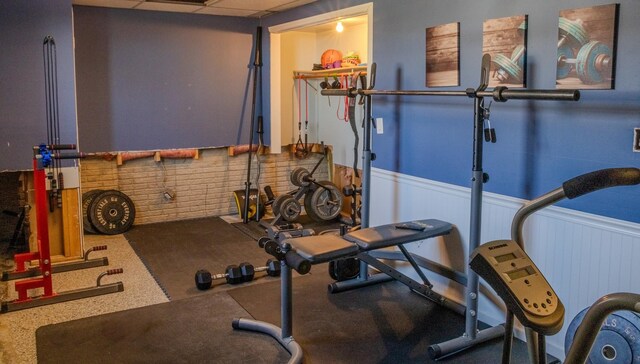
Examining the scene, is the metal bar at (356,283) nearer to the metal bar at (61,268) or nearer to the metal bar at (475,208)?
the metal bar at (475,208)

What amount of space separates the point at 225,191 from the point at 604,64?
5.08m

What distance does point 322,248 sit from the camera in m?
3.55

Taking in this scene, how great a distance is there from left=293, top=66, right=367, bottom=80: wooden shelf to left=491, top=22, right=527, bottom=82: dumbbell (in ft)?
7.91

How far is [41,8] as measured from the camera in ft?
17.1

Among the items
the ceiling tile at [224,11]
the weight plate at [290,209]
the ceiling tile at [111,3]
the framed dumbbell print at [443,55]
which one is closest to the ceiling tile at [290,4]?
the ceiling tile at [224,11]

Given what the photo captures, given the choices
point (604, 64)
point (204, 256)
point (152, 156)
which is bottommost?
point (204, 256)

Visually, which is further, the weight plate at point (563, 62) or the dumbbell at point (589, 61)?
the weight plate at point (563, 62)

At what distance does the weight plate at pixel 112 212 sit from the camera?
20.8ft

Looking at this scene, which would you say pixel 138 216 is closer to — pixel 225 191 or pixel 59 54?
pixel 225 191

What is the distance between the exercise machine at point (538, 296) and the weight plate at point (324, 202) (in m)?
4.95

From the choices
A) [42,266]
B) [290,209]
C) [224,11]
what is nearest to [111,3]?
[224,11]

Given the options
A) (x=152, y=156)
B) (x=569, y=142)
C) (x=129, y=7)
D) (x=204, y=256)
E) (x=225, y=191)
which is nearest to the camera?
(x=569, y=142)

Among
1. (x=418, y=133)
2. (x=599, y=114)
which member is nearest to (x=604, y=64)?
(x=599, y=114)

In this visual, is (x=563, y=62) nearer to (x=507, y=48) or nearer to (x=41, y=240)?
(x=507, y=48)
